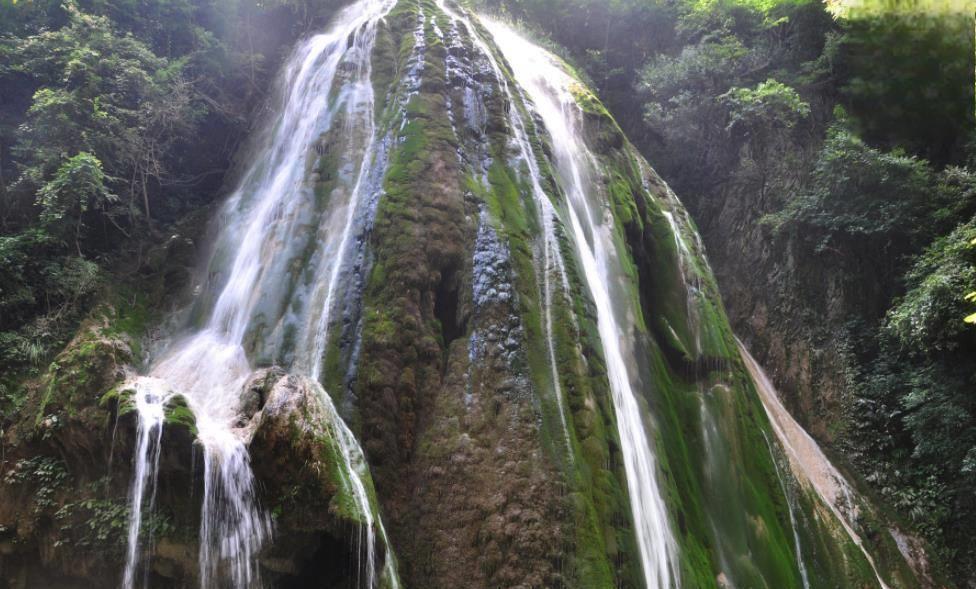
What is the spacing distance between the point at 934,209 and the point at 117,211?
1789 cm

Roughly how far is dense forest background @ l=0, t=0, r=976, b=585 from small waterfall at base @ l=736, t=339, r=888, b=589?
2.42 ft

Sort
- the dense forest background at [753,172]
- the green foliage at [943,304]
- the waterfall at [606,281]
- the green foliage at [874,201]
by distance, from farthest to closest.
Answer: the green foliage at [874,201]
the dense forest background at [753,172]
the green foliage at [943,304]
the waterfall at [606,281]

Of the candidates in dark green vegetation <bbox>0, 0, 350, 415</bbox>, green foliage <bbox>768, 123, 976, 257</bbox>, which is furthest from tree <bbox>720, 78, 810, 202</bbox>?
dark green vegetation <bbox>0, 0, 350, 415</bbox>

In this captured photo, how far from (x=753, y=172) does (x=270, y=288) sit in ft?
46.6

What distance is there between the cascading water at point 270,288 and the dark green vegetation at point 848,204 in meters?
10.7

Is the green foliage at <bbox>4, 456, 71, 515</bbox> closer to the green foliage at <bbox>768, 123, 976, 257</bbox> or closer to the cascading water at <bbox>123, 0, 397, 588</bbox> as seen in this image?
the cascading water at <bbox>123, 0, 397, 588</bbox>

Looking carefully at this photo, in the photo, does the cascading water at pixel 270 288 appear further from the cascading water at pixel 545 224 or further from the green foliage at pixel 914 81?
the green foliage at pixel 914 81

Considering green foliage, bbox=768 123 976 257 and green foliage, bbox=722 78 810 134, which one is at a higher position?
green foliage, bbox=722 78 810 134

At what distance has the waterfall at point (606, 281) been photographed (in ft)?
24.5

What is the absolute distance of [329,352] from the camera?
8008mm

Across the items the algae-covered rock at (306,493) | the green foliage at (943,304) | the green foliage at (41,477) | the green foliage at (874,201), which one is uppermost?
the green foliage at (874,201)

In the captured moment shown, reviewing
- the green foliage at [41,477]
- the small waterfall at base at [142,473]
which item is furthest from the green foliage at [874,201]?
the green foliage at [41,477]

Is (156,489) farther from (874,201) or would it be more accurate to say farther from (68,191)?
(874,201)

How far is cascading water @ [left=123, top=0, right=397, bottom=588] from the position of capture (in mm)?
5961
